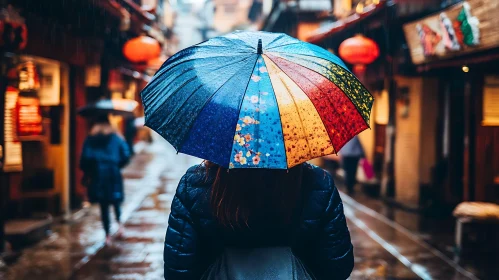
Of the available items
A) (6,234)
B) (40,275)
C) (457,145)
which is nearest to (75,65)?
(6,234)

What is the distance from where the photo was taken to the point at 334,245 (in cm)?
279

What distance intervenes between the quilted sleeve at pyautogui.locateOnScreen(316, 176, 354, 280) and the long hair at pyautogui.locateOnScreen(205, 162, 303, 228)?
7.7 inches

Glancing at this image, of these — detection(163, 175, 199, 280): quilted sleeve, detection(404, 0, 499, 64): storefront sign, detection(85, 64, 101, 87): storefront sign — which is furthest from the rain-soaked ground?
detection(163, 175, 199, 280): quilted sleeve

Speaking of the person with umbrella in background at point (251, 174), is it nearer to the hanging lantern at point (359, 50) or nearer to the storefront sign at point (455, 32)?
the storefront sign at point (455, 32)

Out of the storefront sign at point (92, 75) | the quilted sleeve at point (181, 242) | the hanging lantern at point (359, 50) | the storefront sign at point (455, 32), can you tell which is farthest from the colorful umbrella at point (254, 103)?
the storefront sign at point (92, 75)

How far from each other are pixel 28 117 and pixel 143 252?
3.87 metres

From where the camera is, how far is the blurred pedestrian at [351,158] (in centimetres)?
1493

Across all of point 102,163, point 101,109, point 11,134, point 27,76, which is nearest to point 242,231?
point 102,163

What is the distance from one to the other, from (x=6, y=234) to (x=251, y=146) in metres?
7.46

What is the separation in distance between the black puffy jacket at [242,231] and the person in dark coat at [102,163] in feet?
22.0

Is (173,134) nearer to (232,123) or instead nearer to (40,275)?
(232,123)

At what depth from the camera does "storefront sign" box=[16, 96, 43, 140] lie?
33.0ft

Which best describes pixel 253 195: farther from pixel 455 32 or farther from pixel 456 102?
pixel 456 102

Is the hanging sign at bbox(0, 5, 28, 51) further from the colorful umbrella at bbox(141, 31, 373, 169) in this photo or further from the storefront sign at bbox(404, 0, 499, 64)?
the storefront sign at bbox(404, 0, 499, 64)
